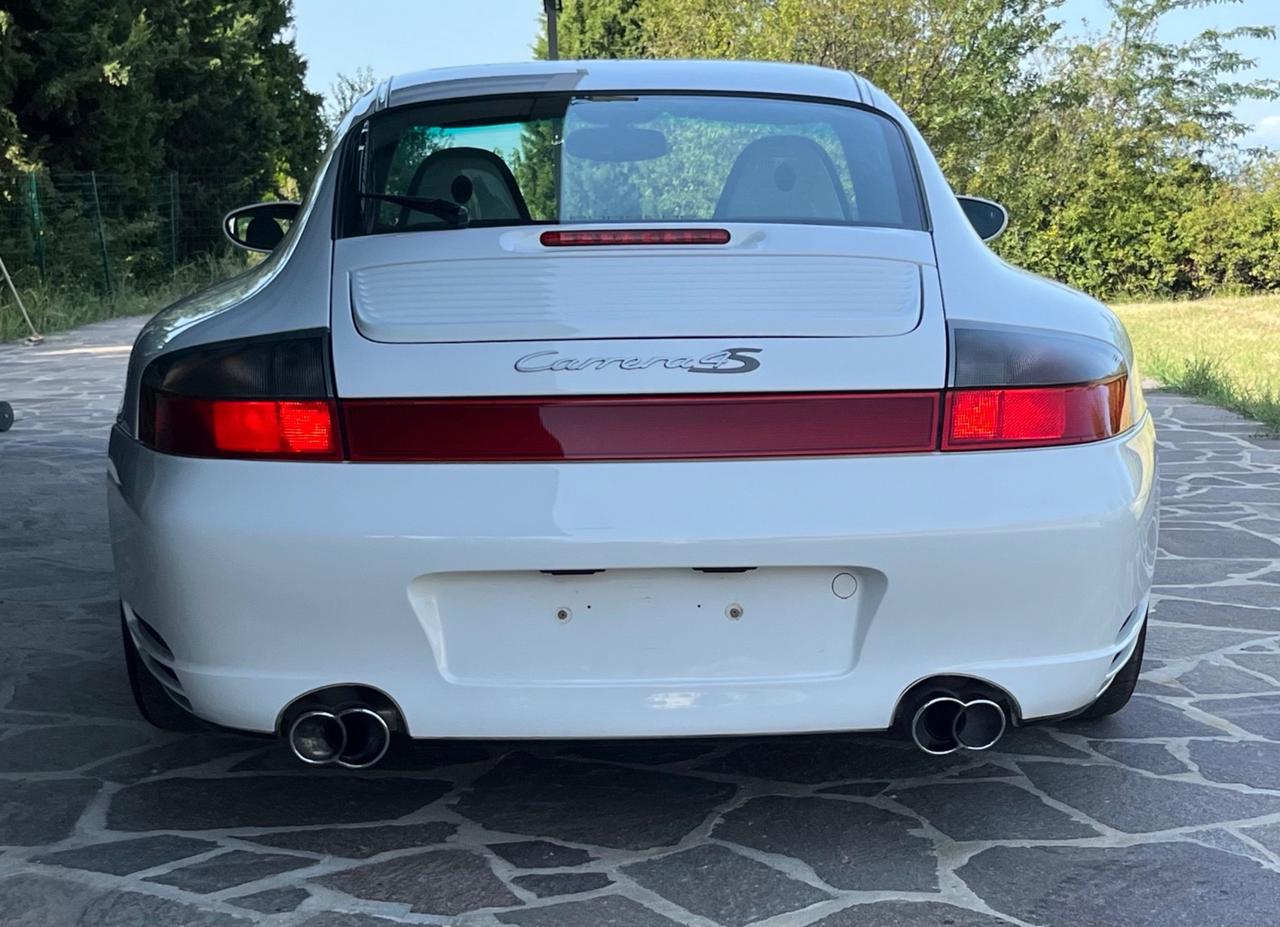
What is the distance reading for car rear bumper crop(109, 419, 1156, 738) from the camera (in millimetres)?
2631

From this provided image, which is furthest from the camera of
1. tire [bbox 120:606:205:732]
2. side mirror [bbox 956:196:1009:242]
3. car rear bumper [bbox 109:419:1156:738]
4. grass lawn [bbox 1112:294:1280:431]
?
grass lawn [bbox 1112:294:1280:431]

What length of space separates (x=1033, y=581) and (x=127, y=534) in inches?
68.5

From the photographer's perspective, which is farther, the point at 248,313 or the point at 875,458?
the point at 248,313

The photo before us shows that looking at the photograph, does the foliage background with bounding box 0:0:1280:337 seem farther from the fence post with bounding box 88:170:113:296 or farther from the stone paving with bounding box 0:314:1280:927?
the stone paving with bounding box 0:314:1280:927

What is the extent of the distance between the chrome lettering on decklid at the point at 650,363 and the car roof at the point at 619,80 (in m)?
1.21

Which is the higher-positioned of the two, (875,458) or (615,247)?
(615,247)

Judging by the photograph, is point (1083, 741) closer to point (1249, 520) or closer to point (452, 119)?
point (452, 119)

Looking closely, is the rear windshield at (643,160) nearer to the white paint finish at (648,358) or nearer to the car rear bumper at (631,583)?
the white paint finish at (648,358)

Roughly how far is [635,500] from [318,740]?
2.54 ft

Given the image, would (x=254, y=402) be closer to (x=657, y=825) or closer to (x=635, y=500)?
(x=635, y=500)

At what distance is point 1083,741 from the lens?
369cm

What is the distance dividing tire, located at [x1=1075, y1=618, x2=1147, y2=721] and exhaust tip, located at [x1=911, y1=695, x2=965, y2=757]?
2.59 ft

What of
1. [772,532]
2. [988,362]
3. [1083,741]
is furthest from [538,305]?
[1083,741]

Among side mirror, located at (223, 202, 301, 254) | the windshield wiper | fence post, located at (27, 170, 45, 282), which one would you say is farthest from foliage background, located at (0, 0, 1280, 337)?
the windshield wiper
